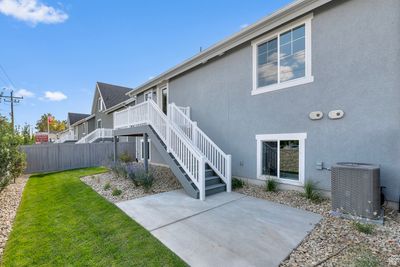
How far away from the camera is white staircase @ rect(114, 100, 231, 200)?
239 inches

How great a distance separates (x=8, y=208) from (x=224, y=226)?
6.32 metres

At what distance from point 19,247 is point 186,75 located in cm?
882

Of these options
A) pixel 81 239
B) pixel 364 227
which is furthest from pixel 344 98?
pixel 81 239

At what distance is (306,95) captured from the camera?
5797 mm

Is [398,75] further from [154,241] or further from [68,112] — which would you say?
[68,112]

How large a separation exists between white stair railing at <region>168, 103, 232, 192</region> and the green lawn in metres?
3.47

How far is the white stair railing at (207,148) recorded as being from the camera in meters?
6.73

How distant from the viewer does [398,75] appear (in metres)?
4.36

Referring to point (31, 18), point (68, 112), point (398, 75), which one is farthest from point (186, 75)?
point (68, 112)

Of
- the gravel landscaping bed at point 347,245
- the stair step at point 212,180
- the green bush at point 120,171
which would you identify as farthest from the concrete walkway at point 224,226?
the green bush at point 120,171

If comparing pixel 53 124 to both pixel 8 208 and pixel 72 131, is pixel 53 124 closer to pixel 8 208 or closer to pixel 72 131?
pixel 72 131

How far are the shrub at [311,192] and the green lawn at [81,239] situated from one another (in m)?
4.16

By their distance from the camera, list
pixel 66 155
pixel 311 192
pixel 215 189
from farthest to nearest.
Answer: pixel 66 155 → pixel 215 189 → pixel 311 192

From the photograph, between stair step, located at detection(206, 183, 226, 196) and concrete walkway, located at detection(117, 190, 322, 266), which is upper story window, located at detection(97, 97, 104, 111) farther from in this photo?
stair step, located at detection(206, 183, 226, 196)
